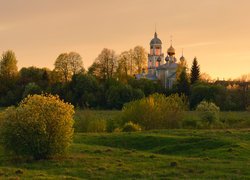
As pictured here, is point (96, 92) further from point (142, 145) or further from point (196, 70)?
point (142, 145)

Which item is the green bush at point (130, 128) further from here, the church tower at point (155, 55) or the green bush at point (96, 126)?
the church tower at point (155, 55)

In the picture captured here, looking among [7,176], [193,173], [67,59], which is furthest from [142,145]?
[67,59]

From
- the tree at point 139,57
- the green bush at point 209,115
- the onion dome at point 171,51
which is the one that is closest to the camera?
the green bush at point 209,115

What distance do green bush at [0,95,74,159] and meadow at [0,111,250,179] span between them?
32.8 inches

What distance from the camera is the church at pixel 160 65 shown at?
134775 mm

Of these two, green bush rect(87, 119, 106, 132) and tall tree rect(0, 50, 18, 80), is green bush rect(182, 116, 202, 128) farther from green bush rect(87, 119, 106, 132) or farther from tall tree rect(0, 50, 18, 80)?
tall tree rect(0, 50, 18, 80)

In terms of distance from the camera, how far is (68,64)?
115 m

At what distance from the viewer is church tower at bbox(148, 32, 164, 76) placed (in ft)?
545

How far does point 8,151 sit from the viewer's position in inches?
1266

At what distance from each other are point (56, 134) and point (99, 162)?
381 cm

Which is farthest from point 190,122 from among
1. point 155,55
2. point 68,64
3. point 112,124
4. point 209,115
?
point 155,55

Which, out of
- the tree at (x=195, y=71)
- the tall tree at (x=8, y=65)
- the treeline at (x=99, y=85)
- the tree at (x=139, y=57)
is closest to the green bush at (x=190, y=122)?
the treeline at (x=99, y=85)

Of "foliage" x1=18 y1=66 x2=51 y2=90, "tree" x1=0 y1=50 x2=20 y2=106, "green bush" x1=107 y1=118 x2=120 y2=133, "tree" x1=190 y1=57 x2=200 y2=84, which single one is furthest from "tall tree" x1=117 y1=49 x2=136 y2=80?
"green bush" x1=107 y1=118 x2=120 y2=133

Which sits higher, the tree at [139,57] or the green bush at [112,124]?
the tree at [139,57]
